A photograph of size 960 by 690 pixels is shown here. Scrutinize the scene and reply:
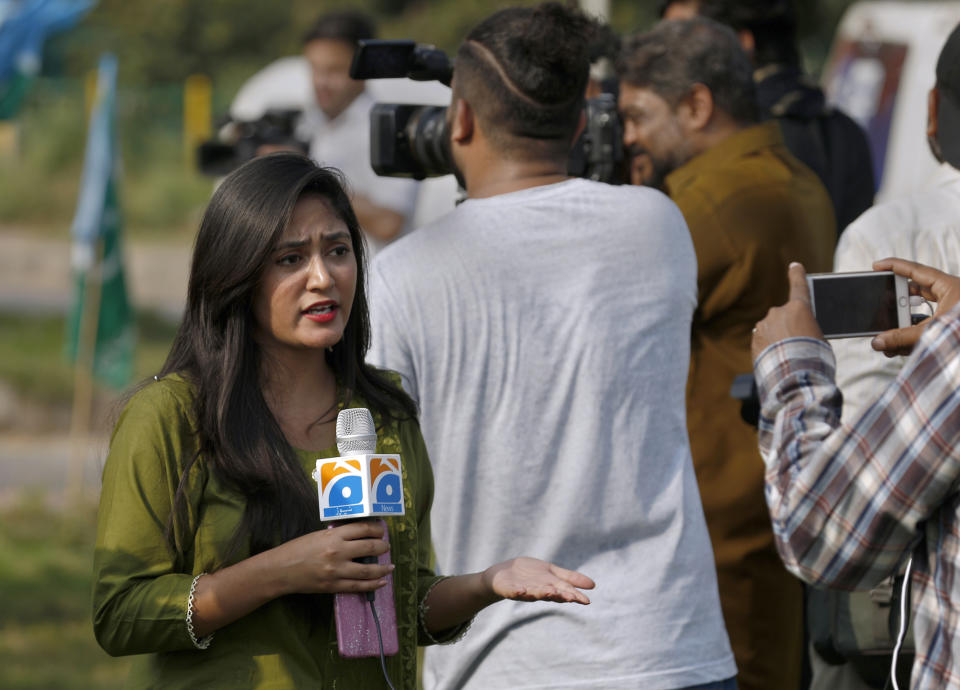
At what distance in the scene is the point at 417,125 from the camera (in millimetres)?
3330

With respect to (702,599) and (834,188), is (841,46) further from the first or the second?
(702,599)

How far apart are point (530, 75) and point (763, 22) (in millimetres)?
2236

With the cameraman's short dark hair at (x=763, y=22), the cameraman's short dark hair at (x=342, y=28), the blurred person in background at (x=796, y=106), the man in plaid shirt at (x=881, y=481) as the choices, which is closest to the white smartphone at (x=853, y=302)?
the man in plaid shirt at (x=881, y=481)

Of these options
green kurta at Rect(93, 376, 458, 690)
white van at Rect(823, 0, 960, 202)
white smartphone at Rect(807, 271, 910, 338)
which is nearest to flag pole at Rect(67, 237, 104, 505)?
white van at Rect(823, 0, 960, 202)

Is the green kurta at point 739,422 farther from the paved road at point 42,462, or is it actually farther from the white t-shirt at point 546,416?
the paved road at point 42,462

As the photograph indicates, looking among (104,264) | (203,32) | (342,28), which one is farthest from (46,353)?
(203,32)

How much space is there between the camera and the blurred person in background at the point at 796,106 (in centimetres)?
477

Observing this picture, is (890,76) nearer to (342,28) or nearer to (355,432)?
(342,28)

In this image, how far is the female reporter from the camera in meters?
2.31

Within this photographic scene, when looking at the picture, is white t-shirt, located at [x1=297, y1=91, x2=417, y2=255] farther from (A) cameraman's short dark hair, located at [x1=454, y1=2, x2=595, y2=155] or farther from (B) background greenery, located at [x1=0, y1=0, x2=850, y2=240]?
(B) background greenery, located at [x1=0, y1=0, x2=850, y2=240]

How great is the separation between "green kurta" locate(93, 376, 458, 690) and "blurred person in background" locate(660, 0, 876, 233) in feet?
9.12

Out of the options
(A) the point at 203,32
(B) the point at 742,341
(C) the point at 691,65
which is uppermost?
(A) the point at 203,32

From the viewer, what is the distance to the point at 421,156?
3.32 m

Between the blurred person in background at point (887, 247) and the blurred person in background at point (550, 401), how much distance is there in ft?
1.72
